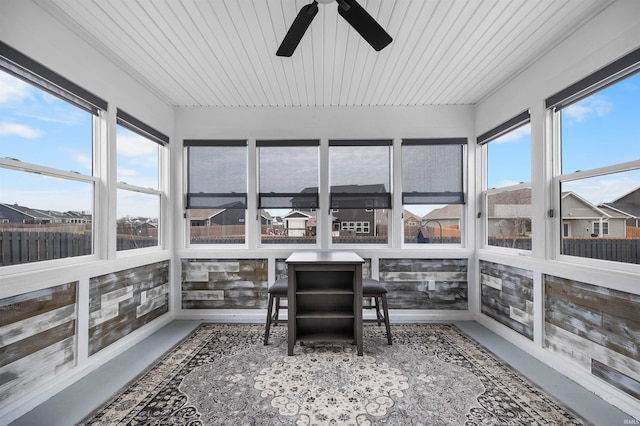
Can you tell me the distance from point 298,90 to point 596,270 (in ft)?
10.6

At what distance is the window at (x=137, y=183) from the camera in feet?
9.74

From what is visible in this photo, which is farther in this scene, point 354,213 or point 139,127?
point 354,213

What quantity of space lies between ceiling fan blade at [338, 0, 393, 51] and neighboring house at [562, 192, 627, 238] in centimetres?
209

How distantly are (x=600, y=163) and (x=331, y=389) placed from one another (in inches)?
107

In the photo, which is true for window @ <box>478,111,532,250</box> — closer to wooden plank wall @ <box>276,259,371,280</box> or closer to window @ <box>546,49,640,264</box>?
window @ <box>546,49,640,264</box>

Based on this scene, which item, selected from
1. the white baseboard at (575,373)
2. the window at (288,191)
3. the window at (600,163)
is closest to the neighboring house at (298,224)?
the window at (288,191)

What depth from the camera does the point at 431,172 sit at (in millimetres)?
3855

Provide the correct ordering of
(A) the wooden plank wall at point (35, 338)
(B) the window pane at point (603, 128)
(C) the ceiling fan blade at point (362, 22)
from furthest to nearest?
(B) the window pane at point (603, 128), (A) the wooden plank wall at point (35, 338), (C) the ceiling fan blade at point (362, 22)

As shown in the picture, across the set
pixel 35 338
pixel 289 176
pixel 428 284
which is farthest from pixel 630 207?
pixel 35 338

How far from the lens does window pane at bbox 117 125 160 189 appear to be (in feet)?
9.81

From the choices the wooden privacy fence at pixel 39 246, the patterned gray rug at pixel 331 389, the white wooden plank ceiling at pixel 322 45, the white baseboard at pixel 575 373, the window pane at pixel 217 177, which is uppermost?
the white wooden plank ceiling at pixel 322 45

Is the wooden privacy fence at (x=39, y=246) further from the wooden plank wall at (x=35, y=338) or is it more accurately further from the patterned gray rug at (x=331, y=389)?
the patterned gray rug at (x=331, y=389)

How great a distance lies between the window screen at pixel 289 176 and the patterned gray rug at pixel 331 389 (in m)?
1.73

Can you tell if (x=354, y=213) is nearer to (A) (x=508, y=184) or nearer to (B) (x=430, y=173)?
(B) (x=430, y=173)
